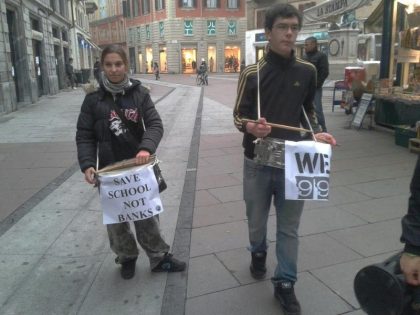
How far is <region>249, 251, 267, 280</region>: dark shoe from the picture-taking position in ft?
10.7

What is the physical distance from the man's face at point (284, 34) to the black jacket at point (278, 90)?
0.22ft

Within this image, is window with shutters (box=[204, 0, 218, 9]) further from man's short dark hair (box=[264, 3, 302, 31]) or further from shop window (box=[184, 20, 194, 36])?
Answer: man's short dark hair (box=[264, 3, 302, 31])

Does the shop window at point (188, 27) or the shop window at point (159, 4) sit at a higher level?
the shop window at point (159, 4)

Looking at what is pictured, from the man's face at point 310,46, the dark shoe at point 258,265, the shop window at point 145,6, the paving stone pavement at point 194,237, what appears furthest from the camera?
the shop window at point 145,6

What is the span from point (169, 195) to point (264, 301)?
256 cm

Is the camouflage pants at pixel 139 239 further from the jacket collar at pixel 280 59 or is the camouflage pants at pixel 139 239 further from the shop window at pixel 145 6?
the shop window at pixel 145 6

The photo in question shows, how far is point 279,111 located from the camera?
2783 millimetres

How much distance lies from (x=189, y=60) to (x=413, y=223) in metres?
50.5

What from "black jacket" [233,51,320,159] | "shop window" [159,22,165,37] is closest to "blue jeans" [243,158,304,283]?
"black jacket" [233,51,320,159]

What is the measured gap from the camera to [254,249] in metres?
3.25

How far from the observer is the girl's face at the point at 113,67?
120 inches

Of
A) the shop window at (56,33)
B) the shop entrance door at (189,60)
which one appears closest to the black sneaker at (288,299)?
the shop window at (56,33)

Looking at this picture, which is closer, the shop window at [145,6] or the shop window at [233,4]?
the shop window at [233,4]

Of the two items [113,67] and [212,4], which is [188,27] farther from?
[113,67]
